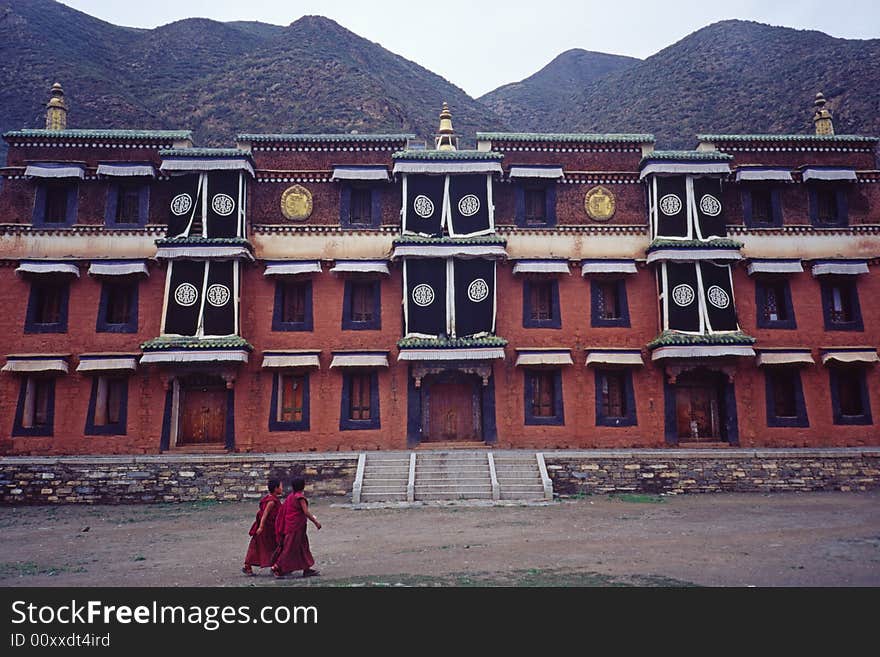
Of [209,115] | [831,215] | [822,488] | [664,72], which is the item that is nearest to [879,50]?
[664,72]

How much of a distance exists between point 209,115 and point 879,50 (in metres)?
60.9

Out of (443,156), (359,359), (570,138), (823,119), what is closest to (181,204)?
(359,359)

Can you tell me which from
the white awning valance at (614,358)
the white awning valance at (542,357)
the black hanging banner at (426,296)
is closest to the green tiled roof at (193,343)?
the black hanging banner at (426,296)

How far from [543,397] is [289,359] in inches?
340

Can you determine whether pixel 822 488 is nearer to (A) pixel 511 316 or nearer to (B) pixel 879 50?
(A) pixel 511 316

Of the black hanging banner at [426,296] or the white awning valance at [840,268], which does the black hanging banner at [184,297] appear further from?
the white awning valance at [840,268]

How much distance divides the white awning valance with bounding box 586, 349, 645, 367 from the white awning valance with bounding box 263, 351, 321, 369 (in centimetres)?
919

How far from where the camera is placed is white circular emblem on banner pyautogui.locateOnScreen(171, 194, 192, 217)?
2092 centimetres

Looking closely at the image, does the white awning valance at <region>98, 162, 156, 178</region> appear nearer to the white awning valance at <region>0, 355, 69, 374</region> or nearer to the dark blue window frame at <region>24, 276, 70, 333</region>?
the dark blue window frame at <region>24, 276, 70, 333</region>

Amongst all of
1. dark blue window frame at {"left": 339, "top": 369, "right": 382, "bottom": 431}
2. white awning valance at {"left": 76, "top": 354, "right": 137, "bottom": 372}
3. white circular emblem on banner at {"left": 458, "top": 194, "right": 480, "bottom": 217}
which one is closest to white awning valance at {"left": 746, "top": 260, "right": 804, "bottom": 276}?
white circular emblem on banner at {"left": 458, "top": 194, "right": 480, "bottom": 217}

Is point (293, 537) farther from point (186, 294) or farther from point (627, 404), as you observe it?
point (627, 404)

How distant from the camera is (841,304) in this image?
72.4 ft

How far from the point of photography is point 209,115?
199 ft

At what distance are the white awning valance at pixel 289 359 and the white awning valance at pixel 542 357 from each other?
267 inches
